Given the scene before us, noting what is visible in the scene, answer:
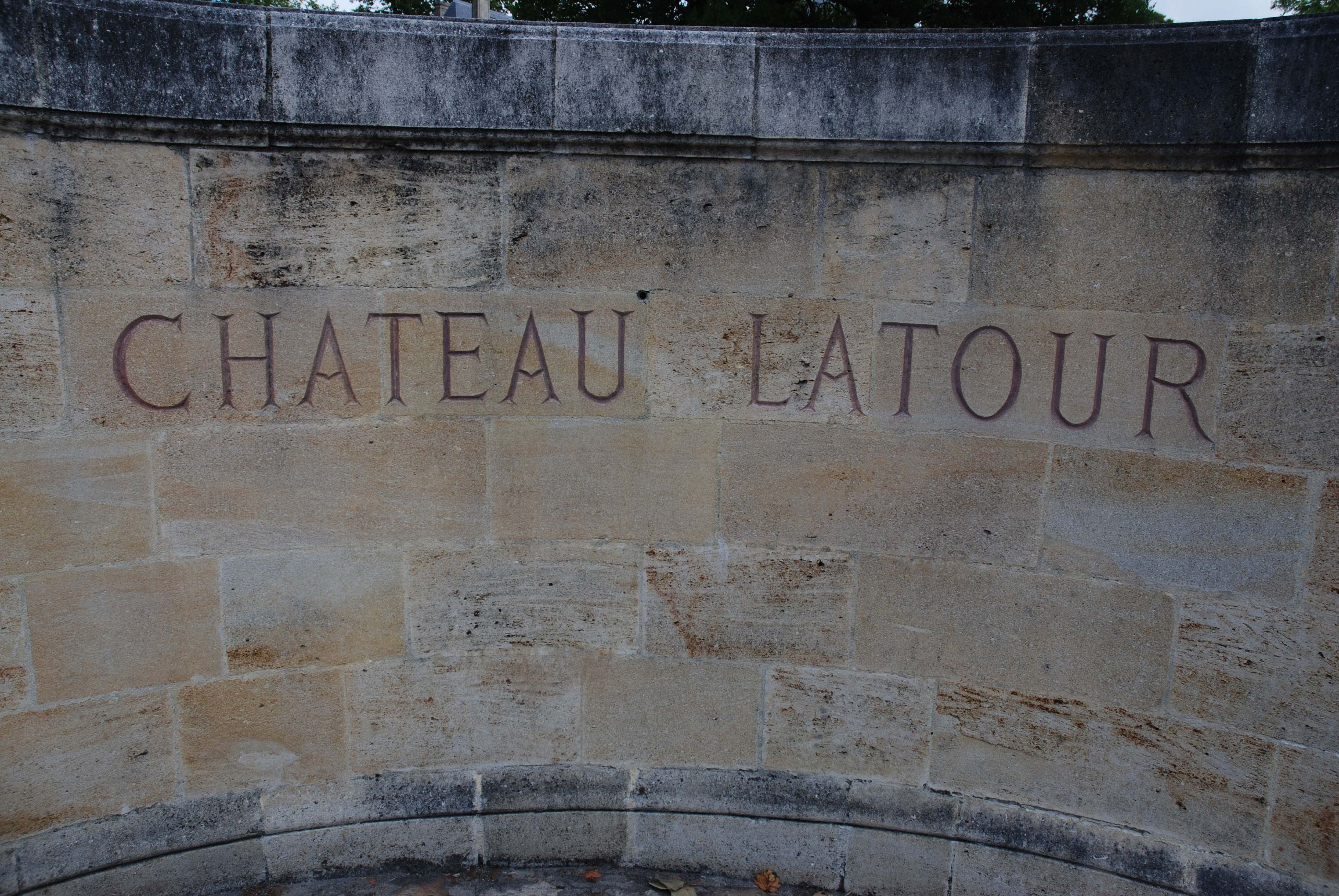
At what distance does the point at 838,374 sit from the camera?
3346 millimetres

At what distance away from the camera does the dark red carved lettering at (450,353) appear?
333 centimetres

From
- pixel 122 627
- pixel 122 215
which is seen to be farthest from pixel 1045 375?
pixel 122 627

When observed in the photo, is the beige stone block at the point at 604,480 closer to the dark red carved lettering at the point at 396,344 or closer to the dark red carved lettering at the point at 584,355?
the dark red carved lettering at the point at 584,355

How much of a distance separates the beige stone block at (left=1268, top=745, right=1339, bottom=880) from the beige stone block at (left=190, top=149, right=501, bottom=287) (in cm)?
324

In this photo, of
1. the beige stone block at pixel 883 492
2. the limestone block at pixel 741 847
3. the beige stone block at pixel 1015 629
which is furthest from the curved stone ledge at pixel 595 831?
the beige stone block at pixel 883 492

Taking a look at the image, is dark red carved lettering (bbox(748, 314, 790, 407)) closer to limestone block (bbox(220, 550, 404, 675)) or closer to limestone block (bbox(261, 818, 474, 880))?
limestone block (bbox(220, 550, 404, 675))

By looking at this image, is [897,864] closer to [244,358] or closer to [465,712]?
[465,712]

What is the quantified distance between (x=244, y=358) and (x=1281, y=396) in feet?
11.6

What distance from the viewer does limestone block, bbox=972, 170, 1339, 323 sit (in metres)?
2.90

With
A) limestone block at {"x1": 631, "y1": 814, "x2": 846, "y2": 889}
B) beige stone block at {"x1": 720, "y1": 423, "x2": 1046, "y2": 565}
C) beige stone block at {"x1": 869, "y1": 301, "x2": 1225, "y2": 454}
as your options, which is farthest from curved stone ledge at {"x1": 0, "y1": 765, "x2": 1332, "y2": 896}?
beige stone block at {"x1": 869, "y1": 301, "x2": 1225, "y2": 454}

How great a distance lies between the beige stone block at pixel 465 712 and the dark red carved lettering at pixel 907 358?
1.62 metres

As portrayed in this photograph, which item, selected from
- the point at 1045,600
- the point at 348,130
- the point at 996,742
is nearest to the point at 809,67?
the point at 348,130

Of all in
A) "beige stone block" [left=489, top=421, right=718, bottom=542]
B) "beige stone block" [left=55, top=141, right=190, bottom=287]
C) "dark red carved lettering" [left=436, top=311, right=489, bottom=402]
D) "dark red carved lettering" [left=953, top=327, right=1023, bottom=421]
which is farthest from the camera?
"beige stone block" [left=489, top=421, right=718, bottom=542]

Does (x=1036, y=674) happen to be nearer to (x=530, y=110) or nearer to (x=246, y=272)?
(x=530, y=110)
